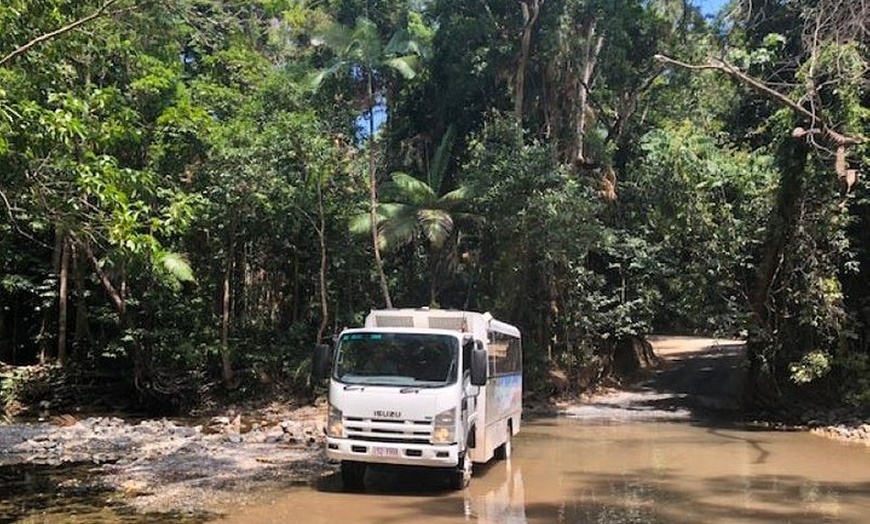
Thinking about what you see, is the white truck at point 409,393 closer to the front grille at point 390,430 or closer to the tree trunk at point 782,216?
the front grille at point 390,430

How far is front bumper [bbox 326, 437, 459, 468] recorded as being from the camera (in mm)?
9914

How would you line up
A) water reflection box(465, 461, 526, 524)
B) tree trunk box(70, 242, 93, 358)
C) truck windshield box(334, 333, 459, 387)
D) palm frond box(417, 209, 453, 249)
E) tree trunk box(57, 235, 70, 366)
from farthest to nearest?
palm frond box(417, 209, 453, 249)
tree trunk box(70, 242, 93, 358)
tree trunk box(57, 235, 70, 366)
truck windshield box(334, 333, 459, 387)
water reflection box(465, 461, 526, 524)

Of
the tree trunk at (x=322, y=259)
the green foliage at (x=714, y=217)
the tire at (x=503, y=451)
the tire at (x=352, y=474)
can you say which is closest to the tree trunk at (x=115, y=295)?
the tree trunk at (x=322, y=259)

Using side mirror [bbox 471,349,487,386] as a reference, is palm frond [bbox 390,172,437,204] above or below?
above

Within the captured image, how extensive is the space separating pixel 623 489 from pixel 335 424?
431cm

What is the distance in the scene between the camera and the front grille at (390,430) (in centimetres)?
994

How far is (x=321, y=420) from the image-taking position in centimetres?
1906

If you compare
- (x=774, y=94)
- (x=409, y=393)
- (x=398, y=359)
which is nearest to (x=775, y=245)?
(x=774, y=94)

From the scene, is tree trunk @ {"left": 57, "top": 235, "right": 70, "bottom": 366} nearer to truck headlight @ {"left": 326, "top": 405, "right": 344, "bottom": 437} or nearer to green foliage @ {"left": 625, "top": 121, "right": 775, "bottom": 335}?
truck headlight @ {"left": 326, "top": 405, "right": 344, "bottom": 437}

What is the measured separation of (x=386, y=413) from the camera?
9.99 metres

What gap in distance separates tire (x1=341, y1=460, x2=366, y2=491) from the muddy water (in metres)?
0.24

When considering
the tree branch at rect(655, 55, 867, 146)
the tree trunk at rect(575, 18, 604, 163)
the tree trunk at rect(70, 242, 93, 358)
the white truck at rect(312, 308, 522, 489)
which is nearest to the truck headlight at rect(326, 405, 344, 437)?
the white truck at rect(312, 308, 522, 489)

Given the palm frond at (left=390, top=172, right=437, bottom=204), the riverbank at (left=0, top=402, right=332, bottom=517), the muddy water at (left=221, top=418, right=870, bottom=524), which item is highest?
the palm frond at (left=390, top=172, right=437, bottom=204)

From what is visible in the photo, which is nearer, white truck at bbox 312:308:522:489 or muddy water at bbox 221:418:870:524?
muddy water at bbox 221:418:870:524
